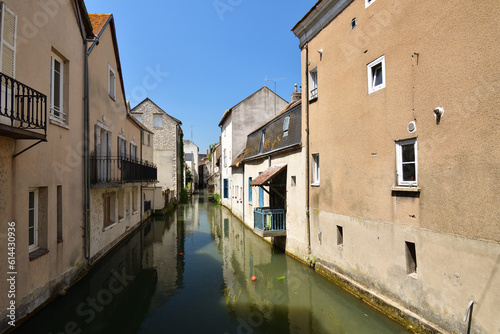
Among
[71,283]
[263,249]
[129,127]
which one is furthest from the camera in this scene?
[129,127]

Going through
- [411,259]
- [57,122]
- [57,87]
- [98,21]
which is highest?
[98,21]

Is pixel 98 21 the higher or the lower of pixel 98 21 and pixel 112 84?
the higher

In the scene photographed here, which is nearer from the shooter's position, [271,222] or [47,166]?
[47,166]

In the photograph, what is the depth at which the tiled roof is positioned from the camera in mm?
10786

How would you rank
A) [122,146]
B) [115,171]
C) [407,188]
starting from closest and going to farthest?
[407,188] → [115,171] → [122,146]

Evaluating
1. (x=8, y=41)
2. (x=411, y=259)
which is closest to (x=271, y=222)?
(x=411, y=259)

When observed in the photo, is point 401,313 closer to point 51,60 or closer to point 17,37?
point 17,37

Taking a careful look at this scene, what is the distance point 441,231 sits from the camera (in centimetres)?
559

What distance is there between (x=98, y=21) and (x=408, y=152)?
11511 mm

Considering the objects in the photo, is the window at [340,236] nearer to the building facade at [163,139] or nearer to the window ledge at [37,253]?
the window ledge at [37,253]

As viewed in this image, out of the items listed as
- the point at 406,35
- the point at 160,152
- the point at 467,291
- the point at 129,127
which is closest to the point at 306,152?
the point at 406,35

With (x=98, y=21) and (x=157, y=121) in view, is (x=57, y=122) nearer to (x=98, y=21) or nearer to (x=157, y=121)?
(x=98, y=21)

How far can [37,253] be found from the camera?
669 cm

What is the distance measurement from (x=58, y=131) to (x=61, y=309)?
4.29 metres
